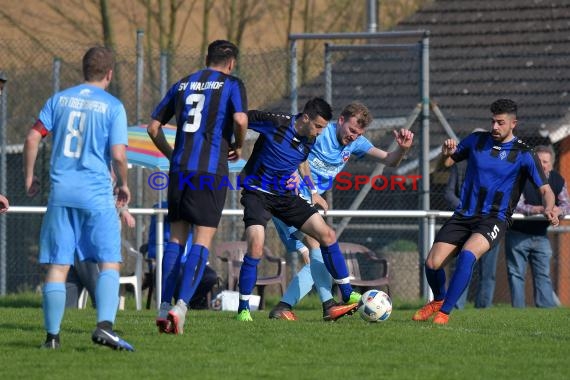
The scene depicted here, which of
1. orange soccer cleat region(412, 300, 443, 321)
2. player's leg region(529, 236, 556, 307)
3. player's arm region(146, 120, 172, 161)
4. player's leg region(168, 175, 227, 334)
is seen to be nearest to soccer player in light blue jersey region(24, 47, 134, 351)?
player's leg region(168, 175, 227, 334)

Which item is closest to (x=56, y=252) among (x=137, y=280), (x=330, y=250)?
(x=330, y=250)

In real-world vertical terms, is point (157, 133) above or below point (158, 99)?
below

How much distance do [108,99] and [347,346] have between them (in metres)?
2.35

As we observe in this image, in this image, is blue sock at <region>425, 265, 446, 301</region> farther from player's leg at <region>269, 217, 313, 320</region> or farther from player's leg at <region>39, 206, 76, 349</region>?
player's leg at <region>39, 206, 76, 349</region>

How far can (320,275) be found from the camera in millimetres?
11656

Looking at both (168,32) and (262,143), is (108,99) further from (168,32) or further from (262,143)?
(168,32)

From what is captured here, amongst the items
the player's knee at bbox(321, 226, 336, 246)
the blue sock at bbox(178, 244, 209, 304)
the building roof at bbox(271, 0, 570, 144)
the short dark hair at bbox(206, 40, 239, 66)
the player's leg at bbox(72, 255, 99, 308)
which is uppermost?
the building roof at bbox(271, 0, 570, 144)

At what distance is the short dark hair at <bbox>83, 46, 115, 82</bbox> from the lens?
8.51 m

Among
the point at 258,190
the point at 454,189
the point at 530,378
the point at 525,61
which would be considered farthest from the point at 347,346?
the point at 525,61

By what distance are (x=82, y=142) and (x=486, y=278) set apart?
27.0 ft

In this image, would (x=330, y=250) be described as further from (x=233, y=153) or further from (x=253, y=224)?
(x=233, y=153)

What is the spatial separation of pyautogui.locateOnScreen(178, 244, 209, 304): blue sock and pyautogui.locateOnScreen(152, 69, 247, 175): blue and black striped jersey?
1.97ft

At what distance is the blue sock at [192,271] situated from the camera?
31.3 feet

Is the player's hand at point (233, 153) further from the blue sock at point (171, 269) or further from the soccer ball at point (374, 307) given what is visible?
the soccer ball at point (374, 307)
